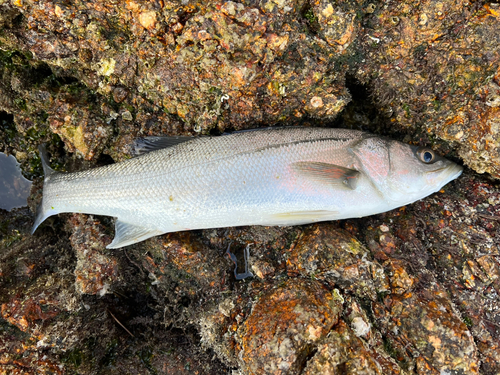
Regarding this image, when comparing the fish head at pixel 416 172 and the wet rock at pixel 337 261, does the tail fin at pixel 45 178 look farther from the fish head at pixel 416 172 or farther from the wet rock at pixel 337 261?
the fish head at pixel 416 172

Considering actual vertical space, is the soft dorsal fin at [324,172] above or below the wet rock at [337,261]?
above

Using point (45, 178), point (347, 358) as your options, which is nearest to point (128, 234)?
point (45, 178)

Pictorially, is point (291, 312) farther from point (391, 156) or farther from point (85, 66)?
point (85, 66)

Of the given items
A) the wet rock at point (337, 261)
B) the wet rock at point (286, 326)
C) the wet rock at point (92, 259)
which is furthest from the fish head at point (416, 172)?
the wet rock at point (92, 259)

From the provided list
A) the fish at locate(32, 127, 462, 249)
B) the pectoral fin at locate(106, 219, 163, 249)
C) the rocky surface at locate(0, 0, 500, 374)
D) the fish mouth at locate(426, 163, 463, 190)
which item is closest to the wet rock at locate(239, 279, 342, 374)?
the rocky surface at locate(0, 0, 500, 374)

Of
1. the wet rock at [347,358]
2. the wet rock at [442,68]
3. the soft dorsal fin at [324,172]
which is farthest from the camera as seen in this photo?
the soft dorsal fin at [324,172]

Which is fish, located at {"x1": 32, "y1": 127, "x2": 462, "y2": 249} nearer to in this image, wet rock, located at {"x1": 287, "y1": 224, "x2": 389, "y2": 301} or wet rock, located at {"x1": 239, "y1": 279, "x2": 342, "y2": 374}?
wet rock, located at {"x1": 287, "y1": 224, "x2": 389, "y2": 301}
